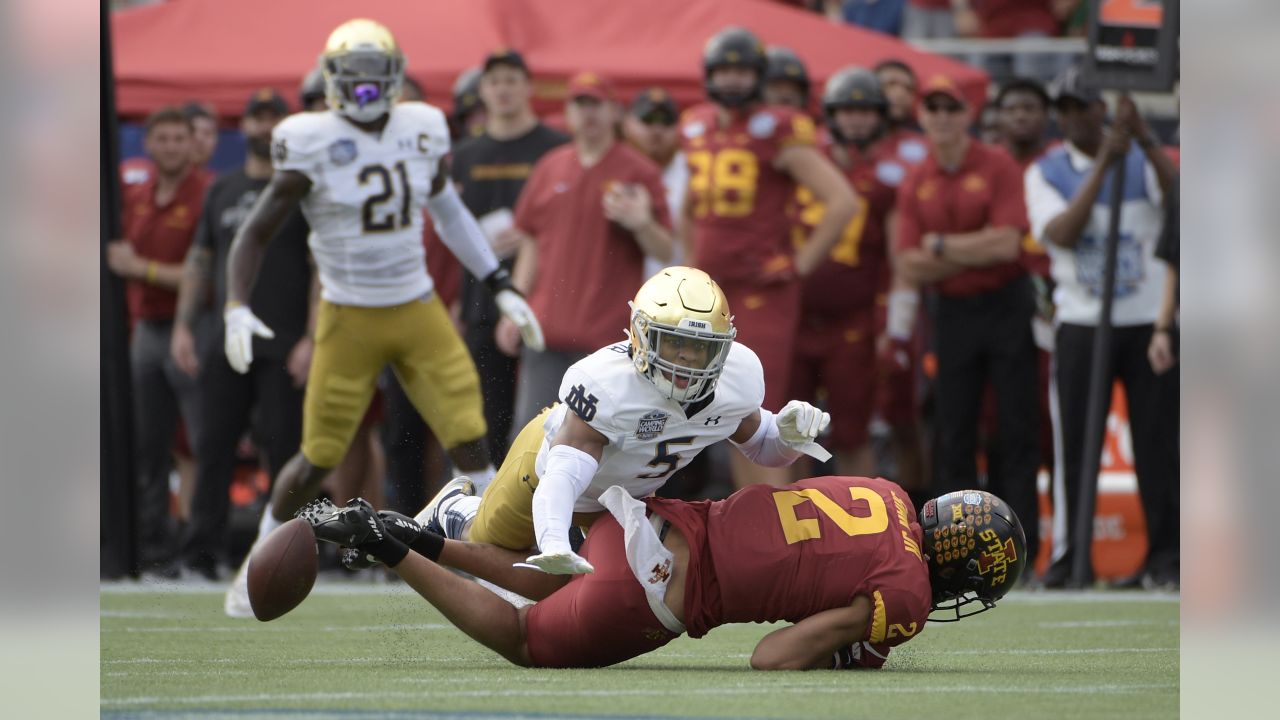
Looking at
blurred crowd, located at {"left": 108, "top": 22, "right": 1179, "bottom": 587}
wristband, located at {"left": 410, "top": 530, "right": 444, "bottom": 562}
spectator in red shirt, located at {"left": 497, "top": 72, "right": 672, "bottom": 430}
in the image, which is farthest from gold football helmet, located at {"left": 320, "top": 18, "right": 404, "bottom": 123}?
wristband, located at {"left": 410, "top": 530, "right": 444, "bottom": 562}

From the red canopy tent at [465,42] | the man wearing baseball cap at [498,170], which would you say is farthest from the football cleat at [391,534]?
the red canopy tent at [465,42]

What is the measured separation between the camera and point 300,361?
27.8 ft

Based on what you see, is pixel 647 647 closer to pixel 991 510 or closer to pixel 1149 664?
pixel 991 510

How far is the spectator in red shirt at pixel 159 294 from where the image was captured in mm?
9383

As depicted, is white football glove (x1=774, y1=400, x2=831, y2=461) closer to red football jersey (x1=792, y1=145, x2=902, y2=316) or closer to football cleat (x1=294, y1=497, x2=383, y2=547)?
football cleat (x1=294, y1=497, x2=383, y2=547)

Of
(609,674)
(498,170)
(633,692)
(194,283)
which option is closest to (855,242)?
(498,170)

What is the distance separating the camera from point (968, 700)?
4.34 metres

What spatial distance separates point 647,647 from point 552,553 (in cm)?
55

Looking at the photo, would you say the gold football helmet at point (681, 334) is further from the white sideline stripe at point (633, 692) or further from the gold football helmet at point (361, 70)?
the gold football helmet at point (361, 70)

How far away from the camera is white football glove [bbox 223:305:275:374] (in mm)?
6977

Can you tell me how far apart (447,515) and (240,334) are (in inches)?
55.3

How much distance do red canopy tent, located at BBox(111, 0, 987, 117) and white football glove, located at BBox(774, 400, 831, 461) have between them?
238 inches
